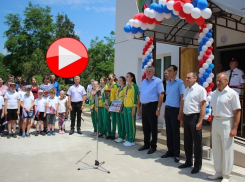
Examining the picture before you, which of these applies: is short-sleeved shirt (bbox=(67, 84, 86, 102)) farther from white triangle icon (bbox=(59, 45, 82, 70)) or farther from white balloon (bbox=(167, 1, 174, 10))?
white balloon (bbox=(167, 1, 174, 10))

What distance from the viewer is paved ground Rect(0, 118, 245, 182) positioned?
4277 millimetres

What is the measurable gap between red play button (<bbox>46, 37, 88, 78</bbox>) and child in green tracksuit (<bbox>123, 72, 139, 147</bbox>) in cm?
213

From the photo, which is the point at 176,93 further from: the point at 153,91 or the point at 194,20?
the point at 194,20

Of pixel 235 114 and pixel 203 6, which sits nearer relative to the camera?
pixel 235 114

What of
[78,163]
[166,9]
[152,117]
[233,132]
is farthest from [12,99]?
[233,132]

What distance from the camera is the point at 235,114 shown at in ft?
13.2

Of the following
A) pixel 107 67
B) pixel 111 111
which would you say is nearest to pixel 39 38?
pixel 107 67

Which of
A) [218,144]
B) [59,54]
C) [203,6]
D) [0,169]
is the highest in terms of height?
[203,6]

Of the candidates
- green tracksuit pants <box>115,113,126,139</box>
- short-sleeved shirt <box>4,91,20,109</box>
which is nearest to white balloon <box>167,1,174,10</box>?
green tracksuit pants <box>115,113,126,139</box>

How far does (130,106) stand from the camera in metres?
6.50

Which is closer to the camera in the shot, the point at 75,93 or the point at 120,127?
the point at 120,127

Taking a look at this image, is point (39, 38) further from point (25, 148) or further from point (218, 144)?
point (218, 144)

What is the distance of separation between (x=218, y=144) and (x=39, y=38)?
4282 cm

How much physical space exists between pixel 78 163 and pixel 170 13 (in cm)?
405
